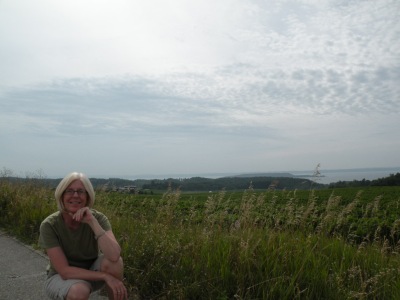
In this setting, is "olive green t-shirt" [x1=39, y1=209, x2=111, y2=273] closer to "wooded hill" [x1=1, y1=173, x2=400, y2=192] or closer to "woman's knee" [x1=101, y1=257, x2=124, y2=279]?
"woman's knee" [x1=101, y1=257, x2=124, y2=279]

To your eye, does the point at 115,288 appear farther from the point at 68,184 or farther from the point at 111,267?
the point at 68,184

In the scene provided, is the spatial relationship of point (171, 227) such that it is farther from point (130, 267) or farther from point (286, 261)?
point (286, 261)

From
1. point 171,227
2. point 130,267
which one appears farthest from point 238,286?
point 171,227

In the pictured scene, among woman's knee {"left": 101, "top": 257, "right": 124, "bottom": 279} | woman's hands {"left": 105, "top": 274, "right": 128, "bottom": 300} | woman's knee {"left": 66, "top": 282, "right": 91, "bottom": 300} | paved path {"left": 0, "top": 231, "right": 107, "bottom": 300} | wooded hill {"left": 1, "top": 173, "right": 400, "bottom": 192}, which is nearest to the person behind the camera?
woman's knee {"left": 66, "top": 282, "right": 91, "bottom": 300}

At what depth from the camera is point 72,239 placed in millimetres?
3201

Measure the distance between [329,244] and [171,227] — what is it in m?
2.20

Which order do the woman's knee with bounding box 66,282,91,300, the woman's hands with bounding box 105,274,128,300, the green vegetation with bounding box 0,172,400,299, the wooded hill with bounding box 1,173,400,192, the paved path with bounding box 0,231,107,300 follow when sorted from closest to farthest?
1. the woman's knee with bounding box 66,282,91,300
2. the woman's hands with bounding box 105,274,128,300
3. the green vegetation with bounding box 0,172,400,299
4. the paved path with bounding box 0,231,107,300
5. the wooded hill with bounding box 1,173,400,192

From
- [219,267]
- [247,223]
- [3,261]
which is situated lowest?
[3,261]

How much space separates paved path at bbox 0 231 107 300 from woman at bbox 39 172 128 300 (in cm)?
87

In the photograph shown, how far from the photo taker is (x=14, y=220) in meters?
7.71

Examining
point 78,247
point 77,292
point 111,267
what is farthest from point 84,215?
point 77,292

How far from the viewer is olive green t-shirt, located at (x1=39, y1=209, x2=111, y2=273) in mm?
3104

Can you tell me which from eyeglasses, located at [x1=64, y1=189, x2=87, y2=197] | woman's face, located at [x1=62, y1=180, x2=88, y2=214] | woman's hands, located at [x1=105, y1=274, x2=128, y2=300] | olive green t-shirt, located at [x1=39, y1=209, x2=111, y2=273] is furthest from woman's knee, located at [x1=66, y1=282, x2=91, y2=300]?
eyeglasses, located at [x1=64, y1=189, x2=87, y2=197]

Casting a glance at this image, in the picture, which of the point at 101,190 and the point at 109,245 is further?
the point at 101,190
